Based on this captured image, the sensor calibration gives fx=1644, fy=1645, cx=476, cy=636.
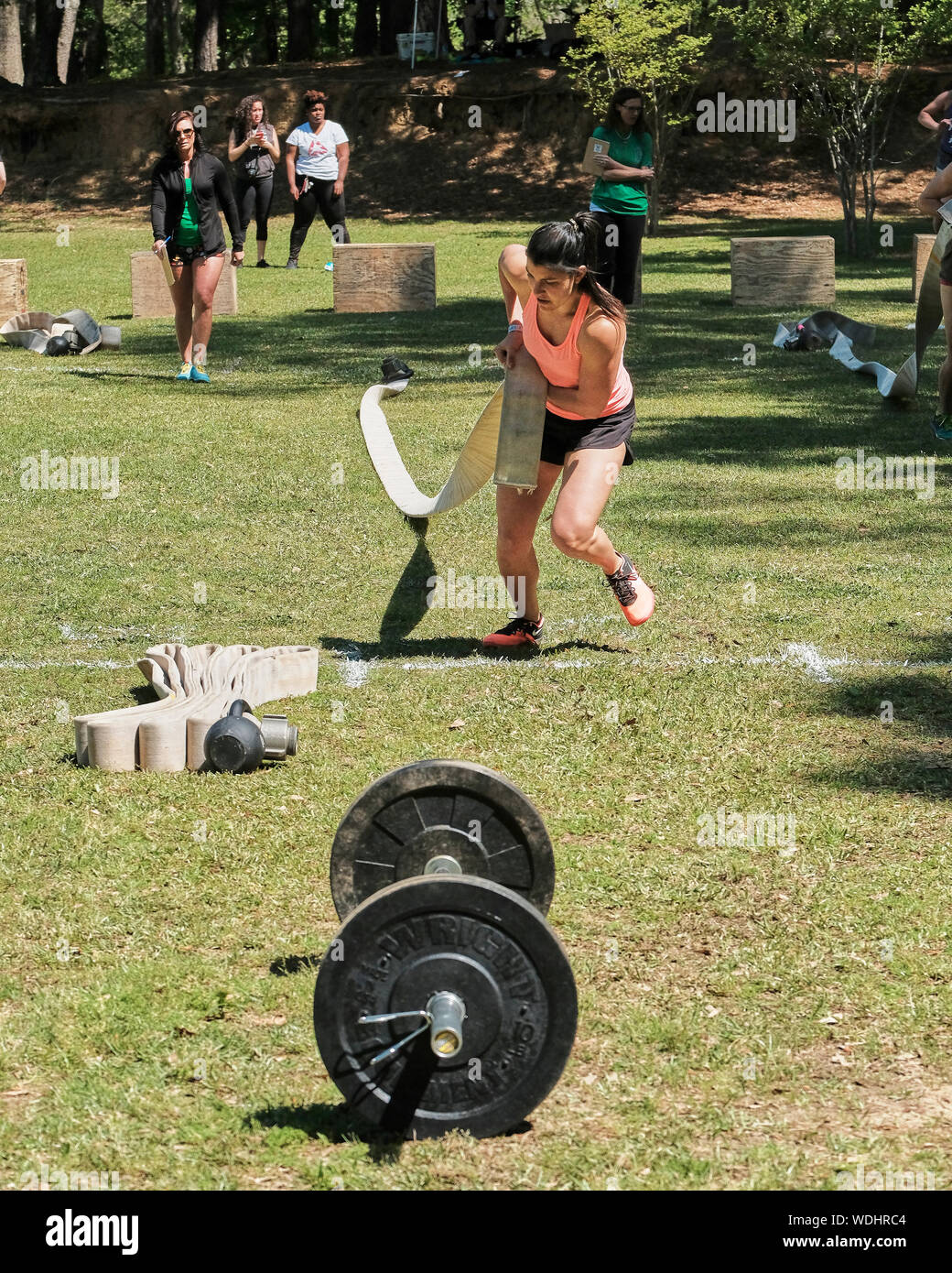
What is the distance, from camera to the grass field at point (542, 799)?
141 inches

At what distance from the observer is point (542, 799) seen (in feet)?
17.9

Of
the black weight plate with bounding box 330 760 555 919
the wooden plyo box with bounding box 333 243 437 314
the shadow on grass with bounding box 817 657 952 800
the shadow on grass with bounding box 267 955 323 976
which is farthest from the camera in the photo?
the wooden plyo box with bounding box 333 243 437 314

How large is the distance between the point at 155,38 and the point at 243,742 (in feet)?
141

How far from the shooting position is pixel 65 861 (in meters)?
4.96

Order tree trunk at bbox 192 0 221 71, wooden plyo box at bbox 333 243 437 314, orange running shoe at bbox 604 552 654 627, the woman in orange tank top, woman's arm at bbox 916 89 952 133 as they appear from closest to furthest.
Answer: the woman in orange tank top < orange running shoe at bbox 604 552 654 627 < woman's arm at bbox 916 89 952 133 < wooden plyo box at bbox 333 243 437 314 < tree trunk at bbox 192 0 221 71

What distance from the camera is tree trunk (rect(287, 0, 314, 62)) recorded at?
41.3 meters

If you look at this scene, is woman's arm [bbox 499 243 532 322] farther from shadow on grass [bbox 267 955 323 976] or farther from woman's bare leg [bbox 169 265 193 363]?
woman's bare leg [bbox 169 265 193 363]

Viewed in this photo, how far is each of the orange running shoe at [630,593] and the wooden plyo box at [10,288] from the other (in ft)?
39.1

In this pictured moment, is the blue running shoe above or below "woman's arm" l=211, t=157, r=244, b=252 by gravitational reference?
below

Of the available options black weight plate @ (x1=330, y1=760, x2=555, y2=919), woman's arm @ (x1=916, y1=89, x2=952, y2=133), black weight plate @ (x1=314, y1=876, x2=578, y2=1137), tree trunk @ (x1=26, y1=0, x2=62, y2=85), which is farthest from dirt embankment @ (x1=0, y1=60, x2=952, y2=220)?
black weight plate @ (x1=314, y1=876, x2=578, y2=1137)

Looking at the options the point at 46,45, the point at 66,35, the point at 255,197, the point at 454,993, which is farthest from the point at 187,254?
the point at 66,35

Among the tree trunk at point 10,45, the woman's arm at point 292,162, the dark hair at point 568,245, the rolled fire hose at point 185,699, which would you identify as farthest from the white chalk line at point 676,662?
the tree trunk at point 10,45

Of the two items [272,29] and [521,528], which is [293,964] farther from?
[272,29]

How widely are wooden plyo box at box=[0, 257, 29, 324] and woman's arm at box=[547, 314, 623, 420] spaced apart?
468 inches
